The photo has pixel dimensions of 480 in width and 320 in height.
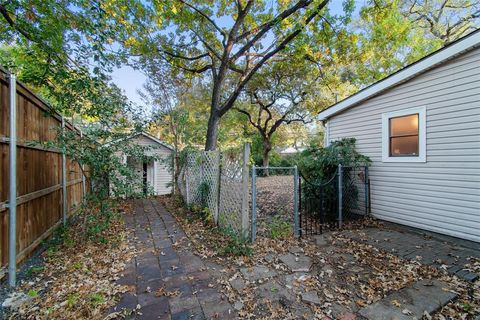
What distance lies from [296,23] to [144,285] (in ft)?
24.1

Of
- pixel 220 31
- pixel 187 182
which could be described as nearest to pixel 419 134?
pixel 187 182

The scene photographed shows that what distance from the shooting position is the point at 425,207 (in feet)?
15.2

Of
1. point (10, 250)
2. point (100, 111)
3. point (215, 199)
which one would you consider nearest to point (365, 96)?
point (215, 199)

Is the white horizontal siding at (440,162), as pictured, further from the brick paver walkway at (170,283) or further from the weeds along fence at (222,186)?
the brick paver walkway at (170,283)

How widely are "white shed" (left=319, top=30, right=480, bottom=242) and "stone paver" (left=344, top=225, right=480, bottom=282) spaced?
0.38 meters

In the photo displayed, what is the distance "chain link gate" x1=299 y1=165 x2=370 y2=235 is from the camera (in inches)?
207

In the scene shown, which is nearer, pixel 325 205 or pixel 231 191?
pixel 231 191

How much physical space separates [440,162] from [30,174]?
7.08m

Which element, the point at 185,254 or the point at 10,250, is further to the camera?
the point at 185,254

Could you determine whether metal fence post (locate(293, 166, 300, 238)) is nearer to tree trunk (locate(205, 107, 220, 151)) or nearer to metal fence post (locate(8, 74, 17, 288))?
tree trunk (locate(205, 107, 220, 151))

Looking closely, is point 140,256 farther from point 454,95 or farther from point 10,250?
point 454,95

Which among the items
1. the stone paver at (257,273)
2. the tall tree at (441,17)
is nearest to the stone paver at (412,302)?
the stone paver at (257,273)

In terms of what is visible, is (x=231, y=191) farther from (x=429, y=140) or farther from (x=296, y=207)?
(x=429, y=140)

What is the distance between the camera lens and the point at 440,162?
4367 millimetres
